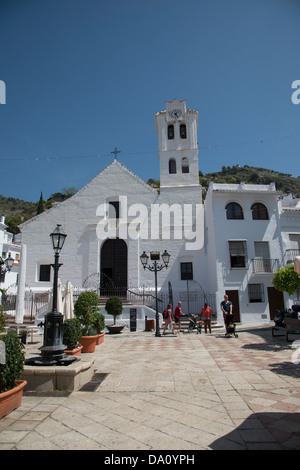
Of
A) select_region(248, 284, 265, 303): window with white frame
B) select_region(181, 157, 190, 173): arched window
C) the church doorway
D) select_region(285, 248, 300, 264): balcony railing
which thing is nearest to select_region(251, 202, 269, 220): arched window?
select_region(285, 248, 300, 264): balcony railing

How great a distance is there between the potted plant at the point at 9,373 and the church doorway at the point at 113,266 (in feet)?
54.1

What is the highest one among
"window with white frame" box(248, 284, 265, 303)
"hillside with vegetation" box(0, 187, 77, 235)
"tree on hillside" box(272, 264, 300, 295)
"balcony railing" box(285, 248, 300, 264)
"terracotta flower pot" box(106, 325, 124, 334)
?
"hillside with vegetation" box(0, 187, 77, 235)

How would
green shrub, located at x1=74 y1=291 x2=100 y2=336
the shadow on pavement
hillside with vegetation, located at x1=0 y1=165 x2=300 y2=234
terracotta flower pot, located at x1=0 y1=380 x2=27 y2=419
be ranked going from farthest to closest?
hillside with vegetation, located at x1=0 y1=165 x2=300 y2=234 → green shrub, located at x1=74 y1=291 x2=100 y2=336 → terracotta flower pot, located at x1=0 y1=380 x2=27 y2=419 → the shadow on pavement

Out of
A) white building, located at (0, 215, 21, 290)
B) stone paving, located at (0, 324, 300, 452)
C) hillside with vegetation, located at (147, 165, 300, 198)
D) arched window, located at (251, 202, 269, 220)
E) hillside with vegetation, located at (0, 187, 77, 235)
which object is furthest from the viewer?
hillside with vegetation, located at (147, 165, 300, 198)

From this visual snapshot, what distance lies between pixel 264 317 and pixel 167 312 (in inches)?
312

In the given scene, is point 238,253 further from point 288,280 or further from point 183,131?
point 183,131

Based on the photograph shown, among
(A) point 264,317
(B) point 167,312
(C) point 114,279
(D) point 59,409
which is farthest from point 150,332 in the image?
(D) point 59,409

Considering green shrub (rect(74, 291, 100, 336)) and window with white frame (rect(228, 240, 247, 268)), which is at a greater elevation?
window with white frame (rect(228, 240, 247, 268))

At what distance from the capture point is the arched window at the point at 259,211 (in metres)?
20.9

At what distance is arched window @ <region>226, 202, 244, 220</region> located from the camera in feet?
67.9

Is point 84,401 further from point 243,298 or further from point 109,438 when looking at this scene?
point 243,298

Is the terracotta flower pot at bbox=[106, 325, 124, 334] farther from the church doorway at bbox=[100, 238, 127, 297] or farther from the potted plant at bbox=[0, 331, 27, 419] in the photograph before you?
the potted plant at bbox=[0, 331, 27, 419]

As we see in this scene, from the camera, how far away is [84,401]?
4.96 meters

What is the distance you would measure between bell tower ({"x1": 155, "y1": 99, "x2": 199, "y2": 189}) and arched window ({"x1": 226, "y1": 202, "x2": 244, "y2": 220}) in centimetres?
378
